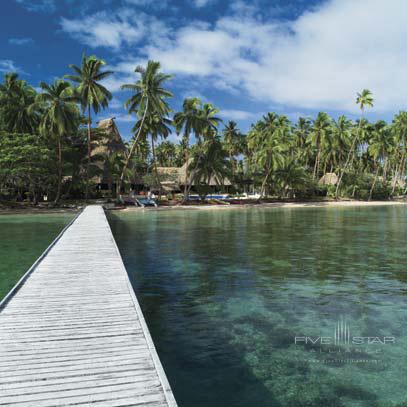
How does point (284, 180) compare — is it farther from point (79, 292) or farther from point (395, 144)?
point (79, 292)

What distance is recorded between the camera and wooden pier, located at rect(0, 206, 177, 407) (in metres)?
3.92

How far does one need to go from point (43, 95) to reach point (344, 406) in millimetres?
40226

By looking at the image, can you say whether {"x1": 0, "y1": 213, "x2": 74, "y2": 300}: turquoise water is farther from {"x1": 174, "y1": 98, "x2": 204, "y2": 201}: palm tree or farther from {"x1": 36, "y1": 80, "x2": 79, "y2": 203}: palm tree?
{"x1": 174, "y1": 98, "x2": 204, "y2": 201}: palm tree

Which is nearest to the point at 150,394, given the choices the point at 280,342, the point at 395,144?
the point at 280,342

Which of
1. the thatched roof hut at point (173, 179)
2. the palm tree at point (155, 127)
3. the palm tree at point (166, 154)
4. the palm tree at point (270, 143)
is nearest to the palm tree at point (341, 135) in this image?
the palm tree at point (270, 143)

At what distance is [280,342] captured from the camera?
7.13 meters

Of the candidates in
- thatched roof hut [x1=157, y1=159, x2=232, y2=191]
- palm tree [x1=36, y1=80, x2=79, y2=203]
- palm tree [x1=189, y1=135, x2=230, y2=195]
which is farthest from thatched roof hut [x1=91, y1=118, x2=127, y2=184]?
palm tree [x1=189, y1=135, x2=230, y2=195]

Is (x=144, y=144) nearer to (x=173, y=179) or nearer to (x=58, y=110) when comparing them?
(x=173, y=179)

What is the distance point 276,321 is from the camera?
8164 mm

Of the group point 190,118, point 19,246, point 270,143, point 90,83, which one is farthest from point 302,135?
point 19,246

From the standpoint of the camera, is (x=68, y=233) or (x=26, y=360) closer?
(x=26, y=360)

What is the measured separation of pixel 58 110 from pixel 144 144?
38610 millimetres

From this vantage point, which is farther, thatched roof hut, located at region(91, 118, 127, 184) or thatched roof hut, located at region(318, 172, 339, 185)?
thatched roof hut, located at region(318, 172, 339, 185)

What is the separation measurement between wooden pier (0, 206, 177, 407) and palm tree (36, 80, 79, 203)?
31.6 metres
